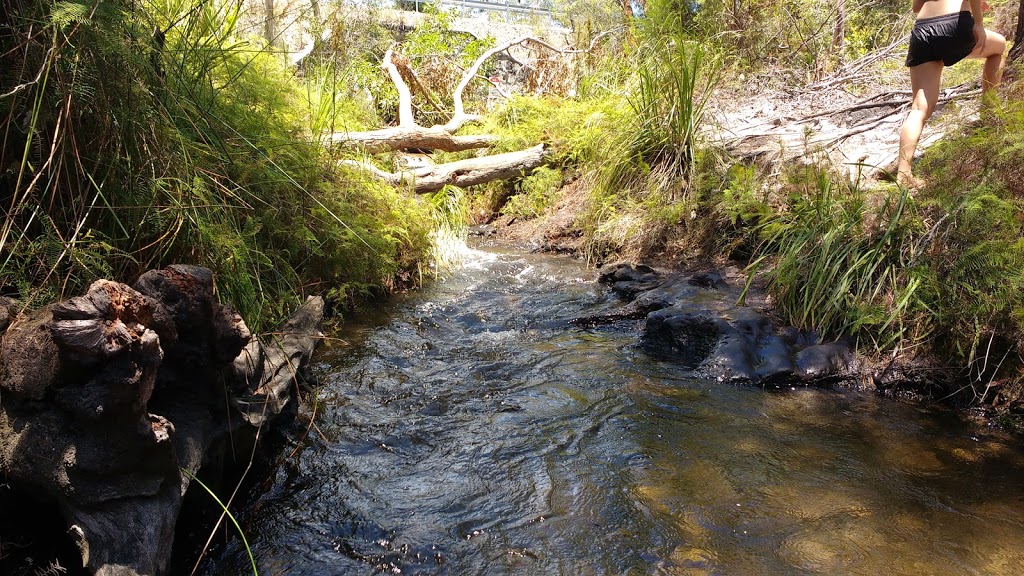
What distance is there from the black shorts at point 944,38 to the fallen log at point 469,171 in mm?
4362

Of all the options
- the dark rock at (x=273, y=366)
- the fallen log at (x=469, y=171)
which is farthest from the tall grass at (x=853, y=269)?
the fallen log at (x=469, y=171)

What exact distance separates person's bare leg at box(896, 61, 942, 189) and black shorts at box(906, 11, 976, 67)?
7 cm

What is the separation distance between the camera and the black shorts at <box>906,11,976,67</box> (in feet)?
15.0

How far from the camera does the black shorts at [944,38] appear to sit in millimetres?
4586

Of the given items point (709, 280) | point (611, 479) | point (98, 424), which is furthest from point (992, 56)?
point (98, 424)

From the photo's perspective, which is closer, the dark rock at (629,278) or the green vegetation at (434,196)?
the green vegetation at (434,196)

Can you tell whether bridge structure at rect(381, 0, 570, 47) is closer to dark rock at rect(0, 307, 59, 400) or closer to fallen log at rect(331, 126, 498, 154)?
fallen log at rect(331, 126, 498, 154)

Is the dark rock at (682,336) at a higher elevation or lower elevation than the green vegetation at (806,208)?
lower

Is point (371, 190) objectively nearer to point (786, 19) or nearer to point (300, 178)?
point (300, 178)

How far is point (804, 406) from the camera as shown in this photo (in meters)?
3.84

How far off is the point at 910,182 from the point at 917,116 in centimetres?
51

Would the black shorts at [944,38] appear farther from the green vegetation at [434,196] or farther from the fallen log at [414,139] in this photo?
the fallen log at [414,139]

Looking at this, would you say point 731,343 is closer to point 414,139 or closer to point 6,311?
point 6,311

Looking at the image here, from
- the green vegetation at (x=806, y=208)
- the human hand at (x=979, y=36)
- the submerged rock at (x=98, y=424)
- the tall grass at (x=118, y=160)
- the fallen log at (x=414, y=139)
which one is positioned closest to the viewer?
the submerged rock at (x=98, y=424)
